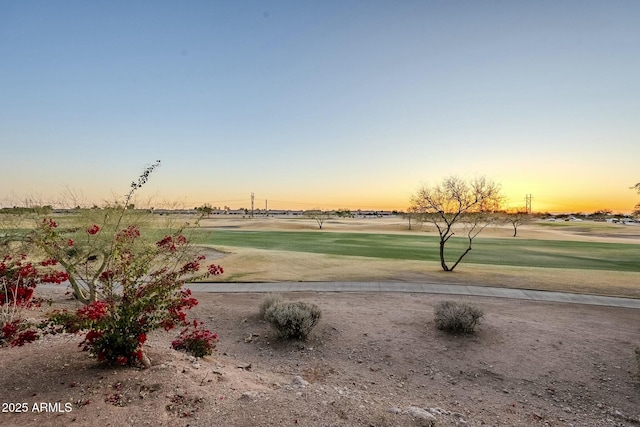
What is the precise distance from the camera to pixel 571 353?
367 inches

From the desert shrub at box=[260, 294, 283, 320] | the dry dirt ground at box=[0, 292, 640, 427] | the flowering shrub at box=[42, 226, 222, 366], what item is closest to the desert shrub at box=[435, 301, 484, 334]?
the dry dirt ground at box=[0, 292, 640, 427]

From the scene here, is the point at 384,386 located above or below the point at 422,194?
below

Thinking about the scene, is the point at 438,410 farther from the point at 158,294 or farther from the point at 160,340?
the point at 160,340

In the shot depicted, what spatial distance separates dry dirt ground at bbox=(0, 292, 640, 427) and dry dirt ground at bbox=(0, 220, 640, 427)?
28 millimetres

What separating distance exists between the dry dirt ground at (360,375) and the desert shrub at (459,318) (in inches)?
12.1

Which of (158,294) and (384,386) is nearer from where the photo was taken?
(158,294)

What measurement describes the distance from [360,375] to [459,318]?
395cm

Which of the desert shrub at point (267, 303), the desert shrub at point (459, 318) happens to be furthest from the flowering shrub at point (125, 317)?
the desert shrub at point (459, 318)

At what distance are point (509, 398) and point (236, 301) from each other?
996cm

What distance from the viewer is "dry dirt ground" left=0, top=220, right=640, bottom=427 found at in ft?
17.5

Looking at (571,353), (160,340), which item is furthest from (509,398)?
(160,340)

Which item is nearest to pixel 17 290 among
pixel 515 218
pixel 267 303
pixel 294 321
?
pixel 294 321

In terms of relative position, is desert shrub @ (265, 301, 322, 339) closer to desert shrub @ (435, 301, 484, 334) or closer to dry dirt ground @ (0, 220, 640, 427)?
dry dirt ground @ (0, 220, 640, 427)

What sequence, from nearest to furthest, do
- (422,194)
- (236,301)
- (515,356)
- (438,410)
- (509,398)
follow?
1. (438,410)
2. (509,398)
3. (515,356)
4. (236,301)
5. (422,194)
